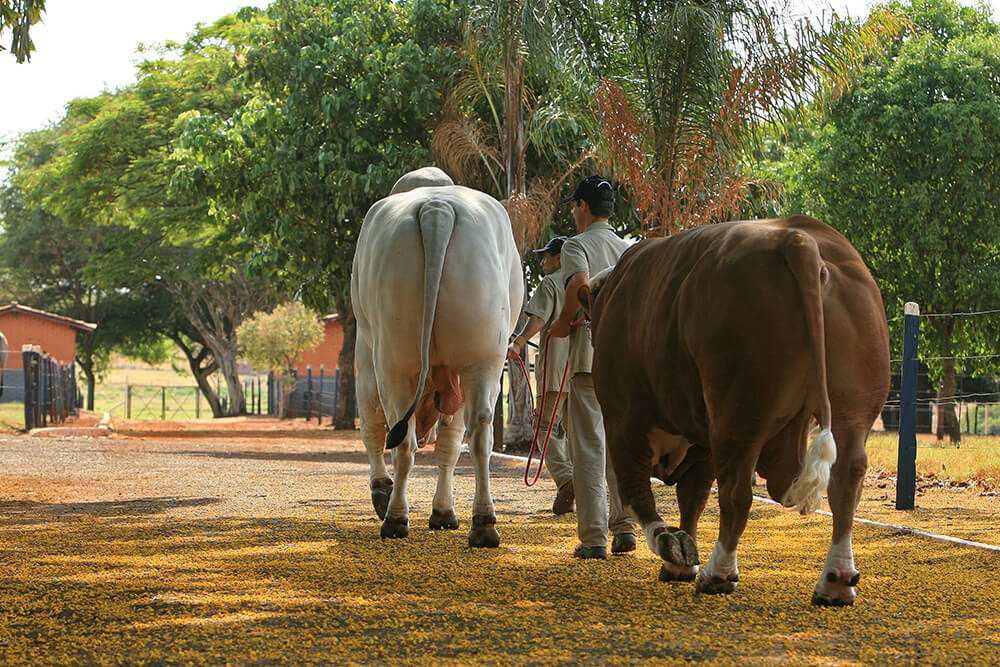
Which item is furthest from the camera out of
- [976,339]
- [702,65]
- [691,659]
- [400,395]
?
[976,339]

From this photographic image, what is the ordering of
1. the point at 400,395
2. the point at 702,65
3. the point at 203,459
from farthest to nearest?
the point at 203,459
the point at 702,65
the point at 400,395

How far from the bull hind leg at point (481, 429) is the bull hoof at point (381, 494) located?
84cm

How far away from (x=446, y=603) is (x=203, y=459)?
11.2 m

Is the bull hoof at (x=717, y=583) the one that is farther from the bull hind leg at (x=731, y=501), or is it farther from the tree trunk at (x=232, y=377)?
the tree trunk at (x=232, y=377)

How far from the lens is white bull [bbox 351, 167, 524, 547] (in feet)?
19.6

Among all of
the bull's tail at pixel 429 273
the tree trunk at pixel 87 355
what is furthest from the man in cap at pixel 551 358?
the tree trunk at pixel 87 355

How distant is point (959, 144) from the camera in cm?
2238

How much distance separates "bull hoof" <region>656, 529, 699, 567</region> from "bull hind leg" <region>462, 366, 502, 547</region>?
158 centimetres

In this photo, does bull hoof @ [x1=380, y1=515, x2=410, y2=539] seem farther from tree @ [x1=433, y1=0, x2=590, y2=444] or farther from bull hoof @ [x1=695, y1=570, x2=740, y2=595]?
tree @ [x1=433, y1=0, x2=590, y2=444]

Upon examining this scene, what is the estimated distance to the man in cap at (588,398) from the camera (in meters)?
5.65

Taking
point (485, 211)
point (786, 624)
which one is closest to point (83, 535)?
point (485, 211)

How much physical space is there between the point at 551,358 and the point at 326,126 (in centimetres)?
1330

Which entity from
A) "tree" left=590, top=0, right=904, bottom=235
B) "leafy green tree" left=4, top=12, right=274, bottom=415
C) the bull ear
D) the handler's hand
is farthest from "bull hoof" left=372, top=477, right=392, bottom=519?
"leafy green tree" left=4, top=12, right=274, bottom=415

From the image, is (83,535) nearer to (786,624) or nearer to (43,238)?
(786,624)
